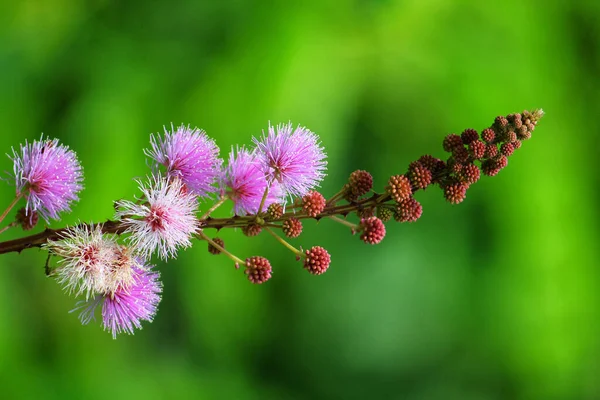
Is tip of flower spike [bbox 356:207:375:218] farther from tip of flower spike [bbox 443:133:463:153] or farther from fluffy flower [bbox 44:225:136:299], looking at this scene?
fluffy flower [bbox 44:225:136:299]

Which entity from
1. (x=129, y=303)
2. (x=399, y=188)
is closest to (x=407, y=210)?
(x=399, y=188)

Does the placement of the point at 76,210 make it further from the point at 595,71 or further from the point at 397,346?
the point at 595,71

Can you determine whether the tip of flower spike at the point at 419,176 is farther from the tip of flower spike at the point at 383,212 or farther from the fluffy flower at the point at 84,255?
the fluffy flower at the point at 84,255

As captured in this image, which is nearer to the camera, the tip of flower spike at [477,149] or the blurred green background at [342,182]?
the tip of flower spike at [477,149]

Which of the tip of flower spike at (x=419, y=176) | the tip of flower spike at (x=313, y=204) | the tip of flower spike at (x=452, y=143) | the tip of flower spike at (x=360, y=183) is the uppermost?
the tip of flower spike at (x=452, y=143)

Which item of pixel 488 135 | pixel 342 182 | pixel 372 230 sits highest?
pixel 342 182

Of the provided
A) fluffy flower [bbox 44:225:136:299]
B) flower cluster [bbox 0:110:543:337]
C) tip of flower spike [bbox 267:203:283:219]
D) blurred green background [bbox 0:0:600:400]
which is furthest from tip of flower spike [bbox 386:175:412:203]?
blurred green background [bbox 0:0:600:400]

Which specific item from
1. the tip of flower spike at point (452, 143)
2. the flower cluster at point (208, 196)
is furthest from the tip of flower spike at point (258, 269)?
the tip of flower spike at point (452, 143)

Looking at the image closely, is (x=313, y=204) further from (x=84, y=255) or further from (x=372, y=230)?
(x=84, y=255)
